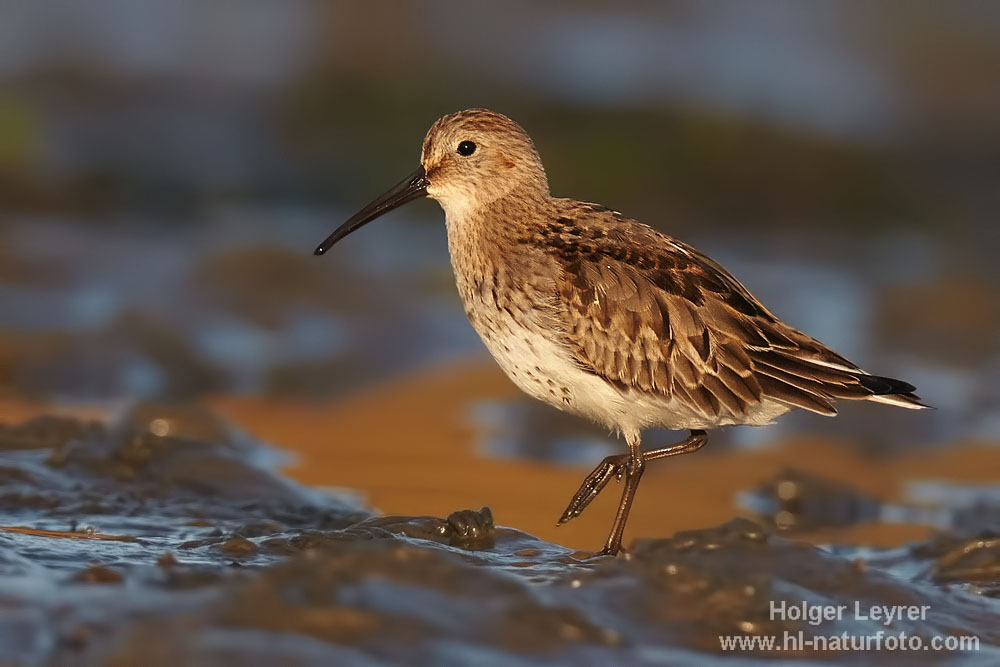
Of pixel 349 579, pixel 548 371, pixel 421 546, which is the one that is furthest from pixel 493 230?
pixel 349 579

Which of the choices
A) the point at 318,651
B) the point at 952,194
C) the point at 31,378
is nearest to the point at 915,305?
the point at 952,194

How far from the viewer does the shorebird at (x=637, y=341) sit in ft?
22.2

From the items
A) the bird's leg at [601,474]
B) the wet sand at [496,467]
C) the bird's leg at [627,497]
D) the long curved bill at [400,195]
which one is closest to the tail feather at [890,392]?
the bird's leg at [601,474]

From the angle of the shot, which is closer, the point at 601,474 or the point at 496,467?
the point at 601,474

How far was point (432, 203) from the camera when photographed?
14.8 metres

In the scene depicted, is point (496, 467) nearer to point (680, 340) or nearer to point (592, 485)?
point (592, 485)

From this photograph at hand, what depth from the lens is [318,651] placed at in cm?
487

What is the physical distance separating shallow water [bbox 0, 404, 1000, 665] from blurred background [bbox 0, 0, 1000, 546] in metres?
1.10

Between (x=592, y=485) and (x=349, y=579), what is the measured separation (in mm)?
2174

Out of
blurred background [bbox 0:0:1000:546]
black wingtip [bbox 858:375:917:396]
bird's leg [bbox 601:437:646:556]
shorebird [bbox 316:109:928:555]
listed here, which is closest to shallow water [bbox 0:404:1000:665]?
bird's leg [bbox 601:437:646:556]

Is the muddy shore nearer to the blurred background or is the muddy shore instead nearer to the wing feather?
the blurred background

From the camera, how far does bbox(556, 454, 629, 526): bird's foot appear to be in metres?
7.09

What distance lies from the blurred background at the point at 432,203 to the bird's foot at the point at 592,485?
72 centimetres

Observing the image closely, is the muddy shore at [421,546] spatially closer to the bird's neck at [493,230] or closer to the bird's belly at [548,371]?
the bird's belly at [548,371]
